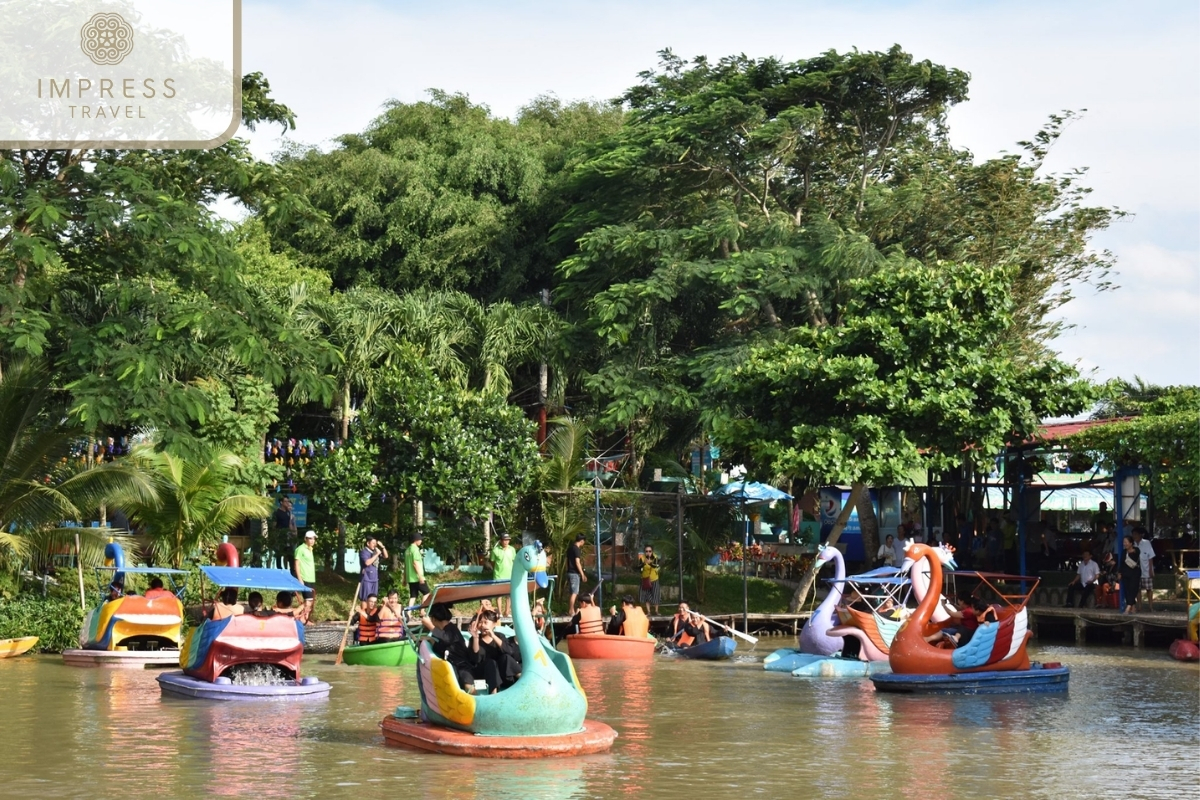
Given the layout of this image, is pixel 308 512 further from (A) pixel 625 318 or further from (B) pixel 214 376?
(A) pixel 625 318

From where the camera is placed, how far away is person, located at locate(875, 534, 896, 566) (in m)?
34.5

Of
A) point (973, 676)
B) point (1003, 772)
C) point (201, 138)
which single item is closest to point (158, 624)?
point (201, 138)

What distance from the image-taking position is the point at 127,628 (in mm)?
24031

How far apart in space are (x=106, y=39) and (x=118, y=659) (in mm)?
9488

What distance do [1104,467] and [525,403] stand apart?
14.6 metres

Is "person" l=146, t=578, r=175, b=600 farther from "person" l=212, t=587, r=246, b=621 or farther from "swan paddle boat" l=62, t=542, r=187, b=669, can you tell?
"person" l=212, t=587, r=246, b=621

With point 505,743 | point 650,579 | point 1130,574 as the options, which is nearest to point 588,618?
point 650,579

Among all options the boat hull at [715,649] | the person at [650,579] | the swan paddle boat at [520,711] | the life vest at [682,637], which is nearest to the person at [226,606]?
the swan paddle boat at [520,711]

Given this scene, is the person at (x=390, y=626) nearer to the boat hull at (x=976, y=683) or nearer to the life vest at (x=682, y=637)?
the life vest at (x=682, y=637)

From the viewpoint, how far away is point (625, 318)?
35.4 meters

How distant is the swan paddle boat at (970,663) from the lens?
812 inches

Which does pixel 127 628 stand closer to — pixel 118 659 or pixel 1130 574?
pixel 118 659

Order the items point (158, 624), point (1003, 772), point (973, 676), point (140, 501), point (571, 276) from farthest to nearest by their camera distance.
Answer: point (571, 276) → point (140, 501) → point (158, 624) → point (973, 676) → point (1003, 772)

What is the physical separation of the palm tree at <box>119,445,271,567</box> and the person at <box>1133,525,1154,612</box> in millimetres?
17130
